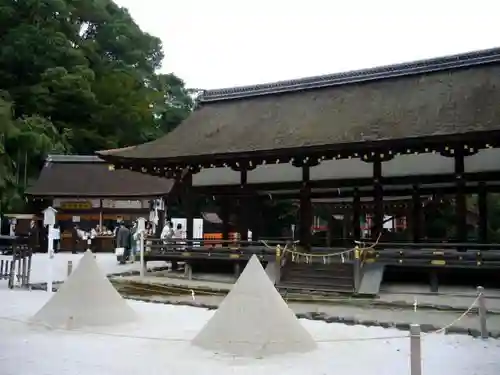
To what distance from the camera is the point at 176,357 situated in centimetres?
614

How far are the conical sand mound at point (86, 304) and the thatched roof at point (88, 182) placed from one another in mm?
17203

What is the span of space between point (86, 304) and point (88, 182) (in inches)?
794

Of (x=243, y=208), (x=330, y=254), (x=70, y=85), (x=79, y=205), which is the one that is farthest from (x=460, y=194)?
(x=70, y=85)

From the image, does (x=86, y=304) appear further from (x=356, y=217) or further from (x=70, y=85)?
(x=70, y=85)

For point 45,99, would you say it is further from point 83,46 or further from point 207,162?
point 207,162

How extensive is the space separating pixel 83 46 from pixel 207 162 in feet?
89.5

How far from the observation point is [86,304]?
819 centimetres

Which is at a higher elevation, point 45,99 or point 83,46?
point 83,46

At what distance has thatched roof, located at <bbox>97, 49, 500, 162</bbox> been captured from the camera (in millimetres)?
12625

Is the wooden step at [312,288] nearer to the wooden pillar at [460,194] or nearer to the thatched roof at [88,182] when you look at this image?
the wooden pillar at [460,194]

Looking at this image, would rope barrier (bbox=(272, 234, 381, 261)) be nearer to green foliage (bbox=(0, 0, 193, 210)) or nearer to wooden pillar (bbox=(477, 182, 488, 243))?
wooden pillar (bbox=(477, 182, 488, 243))

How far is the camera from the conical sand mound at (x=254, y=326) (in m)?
6.34

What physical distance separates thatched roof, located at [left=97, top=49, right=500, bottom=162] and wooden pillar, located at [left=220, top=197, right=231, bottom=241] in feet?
8.69

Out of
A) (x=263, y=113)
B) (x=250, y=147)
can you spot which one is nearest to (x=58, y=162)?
(x=263, y=113)
